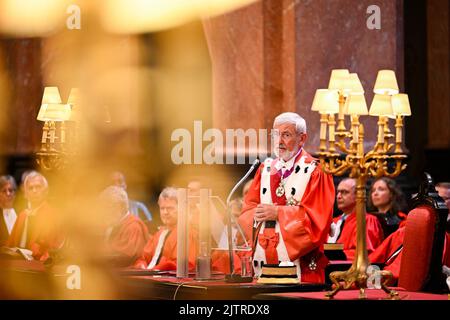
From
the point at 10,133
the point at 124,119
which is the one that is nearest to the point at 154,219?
the point at 124,119

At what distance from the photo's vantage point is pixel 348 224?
32.7 ft

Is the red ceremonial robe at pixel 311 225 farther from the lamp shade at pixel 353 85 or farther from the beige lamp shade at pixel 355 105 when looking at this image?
the lamp shade at pixel 353 85

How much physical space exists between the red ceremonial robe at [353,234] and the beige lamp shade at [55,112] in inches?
91.6

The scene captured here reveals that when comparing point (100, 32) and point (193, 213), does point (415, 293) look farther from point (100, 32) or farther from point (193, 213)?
point (100, 32)

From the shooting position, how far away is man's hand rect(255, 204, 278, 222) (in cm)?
787

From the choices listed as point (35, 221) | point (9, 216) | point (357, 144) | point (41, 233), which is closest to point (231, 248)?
point (357, 144)

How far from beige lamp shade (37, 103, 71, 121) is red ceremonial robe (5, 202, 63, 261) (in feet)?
4.52

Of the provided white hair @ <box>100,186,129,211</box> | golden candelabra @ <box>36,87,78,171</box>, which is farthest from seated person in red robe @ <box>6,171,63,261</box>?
golden candelabra @ <box>36,87,78,171</box>

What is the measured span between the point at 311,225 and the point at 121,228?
201 cm

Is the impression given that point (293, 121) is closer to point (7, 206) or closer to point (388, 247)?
point (388, 247)

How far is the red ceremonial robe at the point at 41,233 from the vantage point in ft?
32.9

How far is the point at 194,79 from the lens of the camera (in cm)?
1266

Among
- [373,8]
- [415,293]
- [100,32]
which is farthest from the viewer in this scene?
[100,32]

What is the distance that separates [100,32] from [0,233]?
2.49 metres
